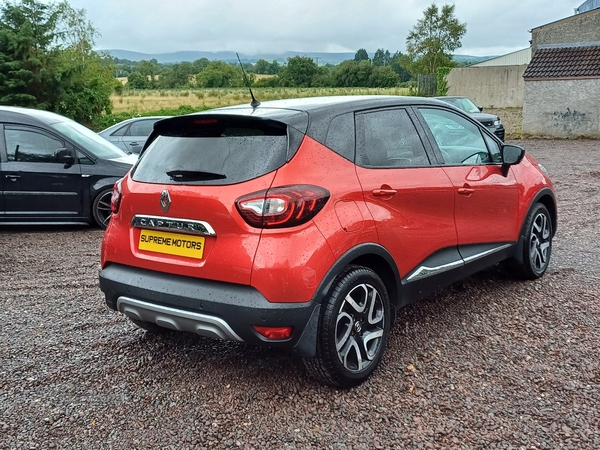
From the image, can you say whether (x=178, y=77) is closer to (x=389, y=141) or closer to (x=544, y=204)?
(x=544, y=204)

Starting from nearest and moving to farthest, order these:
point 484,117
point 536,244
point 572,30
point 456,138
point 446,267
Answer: point 446,267 < point 456,138 < point 536,244 < point 484,117 < point 572,30

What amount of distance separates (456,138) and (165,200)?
249cm

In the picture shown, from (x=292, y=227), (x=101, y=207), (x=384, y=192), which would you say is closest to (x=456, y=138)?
(x=384, y=192)

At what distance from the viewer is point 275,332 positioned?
3.26m

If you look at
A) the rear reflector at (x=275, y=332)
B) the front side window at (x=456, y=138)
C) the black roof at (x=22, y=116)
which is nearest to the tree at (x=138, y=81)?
the black roof at (x=22, y=116)

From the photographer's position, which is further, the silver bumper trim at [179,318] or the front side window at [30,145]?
the front side window at [30,145]

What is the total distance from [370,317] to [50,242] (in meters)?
5.59

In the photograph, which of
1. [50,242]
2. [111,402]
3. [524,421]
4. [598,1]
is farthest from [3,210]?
[598,1]

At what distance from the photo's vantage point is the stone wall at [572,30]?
33.2m

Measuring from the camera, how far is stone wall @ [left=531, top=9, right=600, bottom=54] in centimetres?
3325

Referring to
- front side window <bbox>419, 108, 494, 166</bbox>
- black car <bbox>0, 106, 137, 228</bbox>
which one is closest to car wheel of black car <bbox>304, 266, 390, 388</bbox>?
front side window <bbox>419, 108, 494, 166</bbox>

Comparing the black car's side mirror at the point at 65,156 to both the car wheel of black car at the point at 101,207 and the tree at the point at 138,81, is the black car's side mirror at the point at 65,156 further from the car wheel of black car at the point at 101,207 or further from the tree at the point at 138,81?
the tree at the point at 138,81

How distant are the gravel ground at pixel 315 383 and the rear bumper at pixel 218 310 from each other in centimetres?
45

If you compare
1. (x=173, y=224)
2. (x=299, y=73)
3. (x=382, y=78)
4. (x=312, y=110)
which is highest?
(x=382, y=78)
